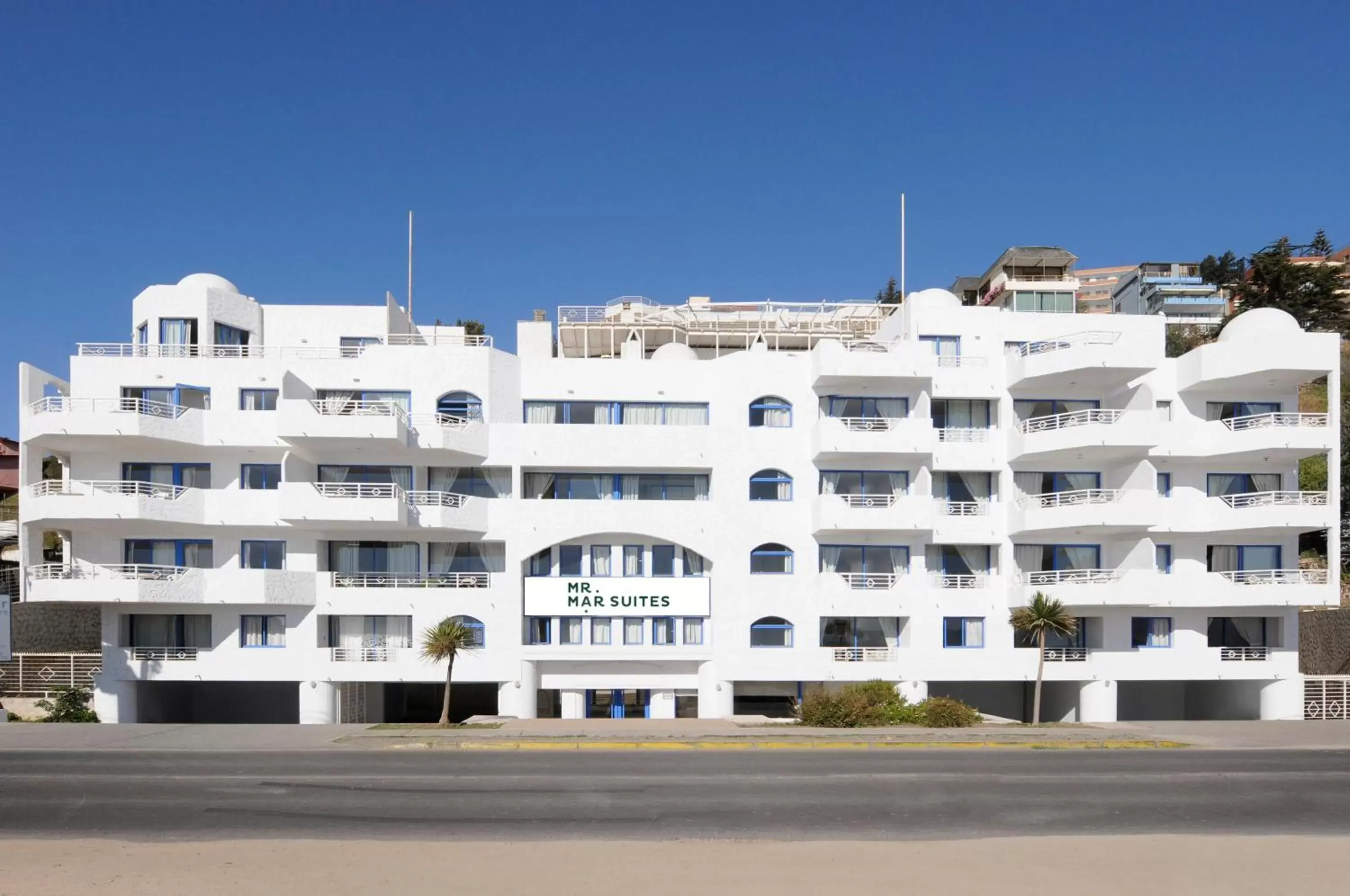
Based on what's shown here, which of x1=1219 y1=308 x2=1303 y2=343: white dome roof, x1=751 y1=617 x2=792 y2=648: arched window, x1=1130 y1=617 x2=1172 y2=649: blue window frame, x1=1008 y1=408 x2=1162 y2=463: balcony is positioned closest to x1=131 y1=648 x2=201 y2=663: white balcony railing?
x1=751 y1=617 x2=792 y2=648: arched window

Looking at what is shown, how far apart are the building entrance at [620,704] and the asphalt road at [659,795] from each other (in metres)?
13.5

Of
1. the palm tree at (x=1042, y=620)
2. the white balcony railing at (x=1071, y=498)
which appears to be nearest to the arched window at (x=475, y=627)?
the palm tree at (x=1042, y=620)

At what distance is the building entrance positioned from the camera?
150 ft

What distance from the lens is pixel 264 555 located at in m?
45.0

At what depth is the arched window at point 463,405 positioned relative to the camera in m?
45.5

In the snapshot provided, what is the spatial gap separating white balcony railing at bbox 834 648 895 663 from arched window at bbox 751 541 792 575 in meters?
3.77

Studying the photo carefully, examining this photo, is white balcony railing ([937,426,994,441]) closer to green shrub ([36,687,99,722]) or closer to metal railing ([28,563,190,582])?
metal railing ([28,563,190,582])

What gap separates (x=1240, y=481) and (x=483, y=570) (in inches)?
1226

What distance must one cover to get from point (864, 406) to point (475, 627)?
1772cm

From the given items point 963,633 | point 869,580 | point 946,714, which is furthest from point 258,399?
point 963,633

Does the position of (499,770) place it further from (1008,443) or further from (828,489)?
(1008,443)

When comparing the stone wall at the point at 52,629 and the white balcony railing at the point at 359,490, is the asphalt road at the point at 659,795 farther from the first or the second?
the stone wall at the point at 52,629

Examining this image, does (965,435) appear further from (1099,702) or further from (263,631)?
(263,631)

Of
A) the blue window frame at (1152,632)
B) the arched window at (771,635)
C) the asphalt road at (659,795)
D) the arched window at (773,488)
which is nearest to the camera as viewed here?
the asphalt road at (659,795)
